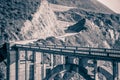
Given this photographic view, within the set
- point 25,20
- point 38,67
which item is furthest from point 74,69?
point 25,20

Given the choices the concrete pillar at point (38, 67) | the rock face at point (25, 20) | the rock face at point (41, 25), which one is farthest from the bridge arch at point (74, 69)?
the rock face at point (41, 25)

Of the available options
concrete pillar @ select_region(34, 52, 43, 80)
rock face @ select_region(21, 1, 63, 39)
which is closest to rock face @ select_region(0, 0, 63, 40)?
rock face @ select_region(21, 1, 63, 39)

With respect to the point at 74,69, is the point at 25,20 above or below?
above

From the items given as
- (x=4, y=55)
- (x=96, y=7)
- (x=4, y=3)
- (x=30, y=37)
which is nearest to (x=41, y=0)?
(x=4, y=3)

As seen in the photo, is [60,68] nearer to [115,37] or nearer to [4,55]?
[4,55]

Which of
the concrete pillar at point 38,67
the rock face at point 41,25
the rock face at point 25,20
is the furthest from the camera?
the rock face at point 41,25

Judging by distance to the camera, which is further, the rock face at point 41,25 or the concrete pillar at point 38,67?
the rock face at point 41,25

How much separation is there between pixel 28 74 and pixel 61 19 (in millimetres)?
56667

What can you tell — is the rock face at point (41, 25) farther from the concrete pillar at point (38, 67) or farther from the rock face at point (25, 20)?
the concrete pillar at point (38, 67)

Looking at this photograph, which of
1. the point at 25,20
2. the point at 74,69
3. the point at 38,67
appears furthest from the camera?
the point at 25,20

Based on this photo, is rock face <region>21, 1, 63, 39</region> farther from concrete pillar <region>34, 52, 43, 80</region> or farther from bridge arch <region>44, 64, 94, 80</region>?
bridge arch <region>44, 64, 94, 80</region>

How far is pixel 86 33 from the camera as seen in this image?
291 feet

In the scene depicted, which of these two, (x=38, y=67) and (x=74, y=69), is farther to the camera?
(x=38, y=67)

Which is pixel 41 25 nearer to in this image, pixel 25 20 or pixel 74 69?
pixel 25 20
